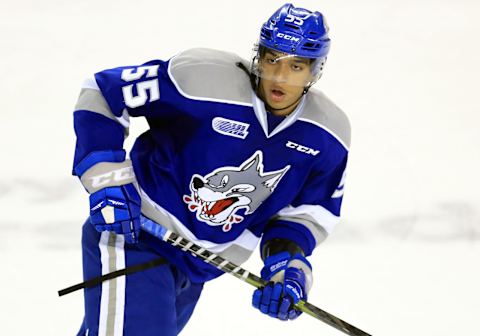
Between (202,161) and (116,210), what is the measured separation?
263mm

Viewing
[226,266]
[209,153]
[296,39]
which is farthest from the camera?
[226,266]

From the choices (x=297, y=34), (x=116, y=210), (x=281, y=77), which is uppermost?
(x=297, y=34)

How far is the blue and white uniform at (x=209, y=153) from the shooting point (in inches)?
100

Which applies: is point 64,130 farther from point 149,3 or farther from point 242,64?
point 242,64

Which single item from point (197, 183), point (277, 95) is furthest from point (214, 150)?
point (277, 95)

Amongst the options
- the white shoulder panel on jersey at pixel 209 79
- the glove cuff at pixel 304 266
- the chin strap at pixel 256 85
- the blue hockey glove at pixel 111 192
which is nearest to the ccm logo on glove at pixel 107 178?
the blue hockey glove at pixel 111 192

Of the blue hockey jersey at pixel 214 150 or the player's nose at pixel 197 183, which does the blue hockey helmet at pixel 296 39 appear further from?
the player's nose at pixel 197 183

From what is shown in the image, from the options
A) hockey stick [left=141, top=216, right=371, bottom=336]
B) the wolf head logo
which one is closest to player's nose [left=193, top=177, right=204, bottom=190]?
the wolf head logo

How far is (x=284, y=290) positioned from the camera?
8.57 feet

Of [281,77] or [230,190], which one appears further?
→ [230,190]

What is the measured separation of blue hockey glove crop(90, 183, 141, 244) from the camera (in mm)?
2520

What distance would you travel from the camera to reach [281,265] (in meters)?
2.73

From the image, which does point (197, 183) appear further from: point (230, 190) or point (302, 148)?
point (302, 148)

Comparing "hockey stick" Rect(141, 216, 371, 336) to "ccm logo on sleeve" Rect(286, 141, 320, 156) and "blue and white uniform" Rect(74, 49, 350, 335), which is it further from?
"ccm logo on sleeve" Rect(286, 141, 320, 156)
